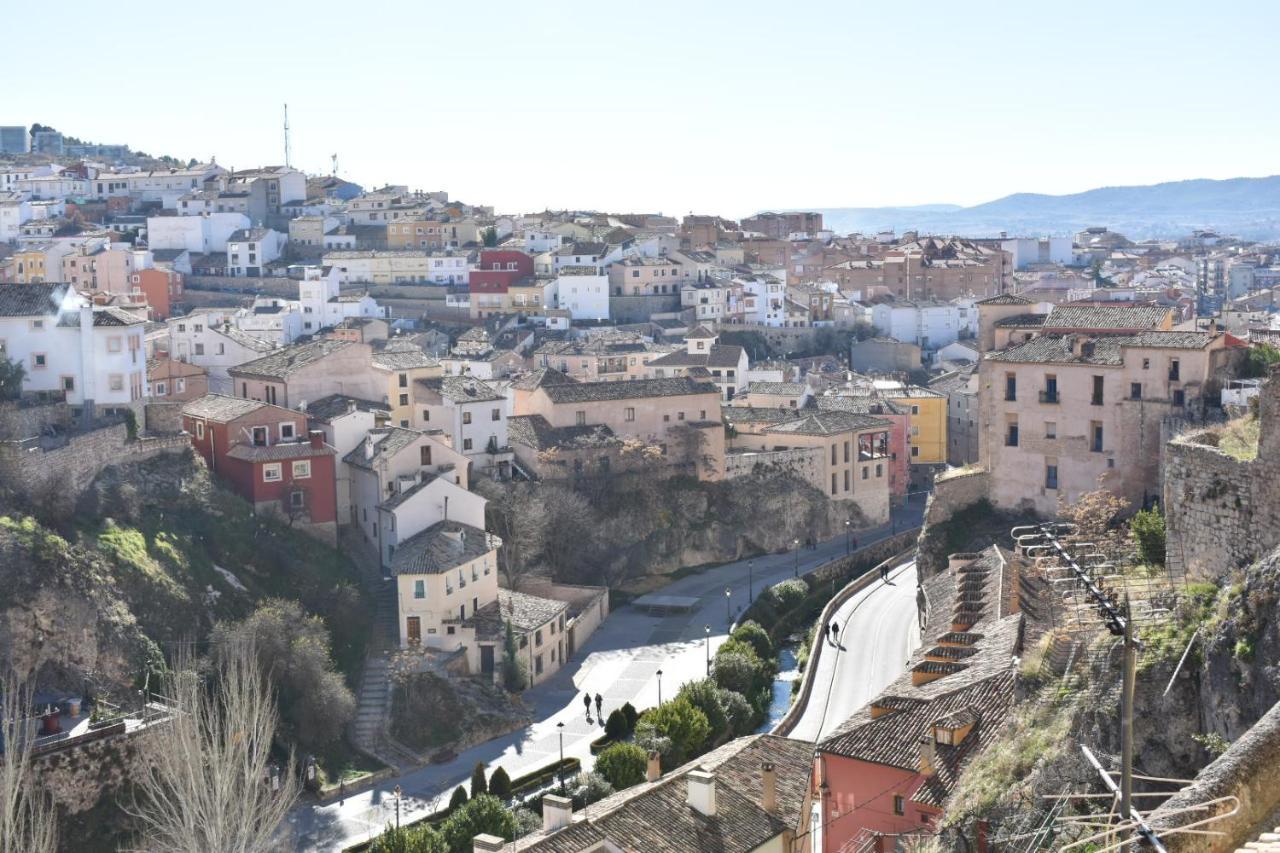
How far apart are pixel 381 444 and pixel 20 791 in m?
16.0

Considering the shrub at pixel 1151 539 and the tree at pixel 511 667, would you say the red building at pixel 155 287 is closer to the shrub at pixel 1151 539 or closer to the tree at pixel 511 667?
the tree at pixel 511 667

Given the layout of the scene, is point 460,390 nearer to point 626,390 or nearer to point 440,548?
point 626,390

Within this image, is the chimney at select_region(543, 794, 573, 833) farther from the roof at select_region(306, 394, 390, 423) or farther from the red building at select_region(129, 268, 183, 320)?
the red building at select_region(129, 268, 183, 320)

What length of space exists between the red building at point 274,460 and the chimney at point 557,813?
18073 mm

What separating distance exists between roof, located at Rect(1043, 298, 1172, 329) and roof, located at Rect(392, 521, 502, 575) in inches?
575

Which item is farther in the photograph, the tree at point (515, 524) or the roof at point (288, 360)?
the roof at point (288, 360)

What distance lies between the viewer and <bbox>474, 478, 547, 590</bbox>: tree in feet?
133

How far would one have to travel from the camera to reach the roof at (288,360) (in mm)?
41312

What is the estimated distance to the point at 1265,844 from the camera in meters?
8.34

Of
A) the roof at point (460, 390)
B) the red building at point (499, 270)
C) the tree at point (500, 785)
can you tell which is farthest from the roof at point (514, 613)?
the red building at point (499, 270)

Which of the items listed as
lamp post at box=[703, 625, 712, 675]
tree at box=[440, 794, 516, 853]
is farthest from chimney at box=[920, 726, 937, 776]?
lamp post at box=[703, 625, 712, 675]

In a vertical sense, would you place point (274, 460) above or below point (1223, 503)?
below

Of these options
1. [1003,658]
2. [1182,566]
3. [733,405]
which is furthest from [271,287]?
[1182,566]

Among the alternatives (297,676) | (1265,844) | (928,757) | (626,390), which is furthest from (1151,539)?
(626,390)
